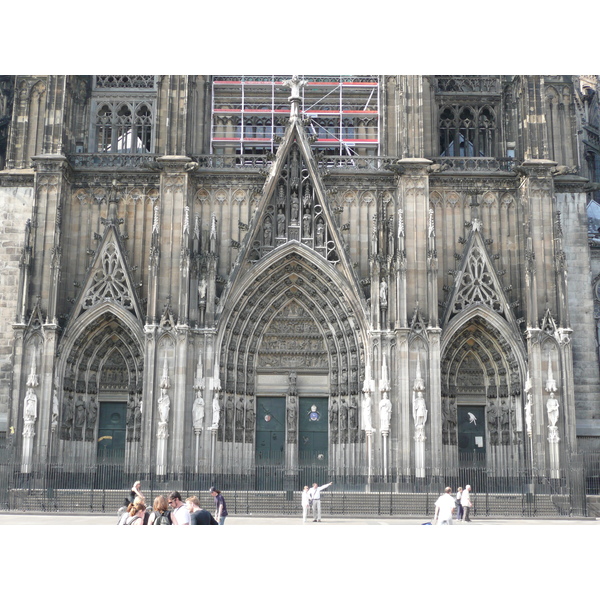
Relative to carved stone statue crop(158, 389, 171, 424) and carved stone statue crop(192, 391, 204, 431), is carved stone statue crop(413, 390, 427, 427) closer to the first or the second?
carved stone statue crop(192, 391, 204, 431)

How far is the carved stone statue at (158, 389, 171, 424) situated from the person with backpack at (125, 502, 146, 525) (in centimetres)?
1636

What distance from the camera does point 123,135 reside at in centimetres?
3256

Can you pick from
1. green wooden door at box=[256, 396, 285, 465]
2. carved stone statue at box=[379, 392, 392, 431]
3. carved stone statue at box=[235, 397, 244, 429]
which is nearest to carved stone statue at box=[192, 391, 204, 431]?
carved stone statue at box=[235, 397, 244, 429]

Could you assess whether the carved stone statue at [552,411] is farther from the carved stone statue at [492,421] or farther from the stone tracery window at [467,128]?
the stone tracery window at [467,128]

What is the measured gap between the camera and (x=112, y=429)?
3036 centimetres

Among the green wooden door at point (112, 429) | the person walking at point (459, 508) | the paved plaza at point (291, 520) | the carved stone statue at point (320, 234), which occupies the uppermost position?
the carved stone statue at point (320, 234)

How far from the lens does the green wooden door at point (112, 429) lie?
98.7 feet

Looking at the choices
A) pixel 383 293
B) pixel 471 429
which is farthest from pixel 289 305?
pixel 471 429

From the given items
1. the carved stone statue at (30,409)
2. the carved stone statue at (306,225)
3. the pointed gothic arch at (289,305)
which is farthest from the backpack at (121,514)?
the carved stone statue at (306,225)

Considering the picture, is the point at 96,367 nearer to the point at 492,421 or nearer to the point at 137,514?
the point at 492,421

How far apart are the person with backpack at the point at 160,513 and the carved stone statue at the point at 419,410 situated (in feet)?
57.3

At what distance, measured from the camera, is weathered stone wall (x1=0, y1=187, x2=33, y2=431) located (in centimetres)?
3056

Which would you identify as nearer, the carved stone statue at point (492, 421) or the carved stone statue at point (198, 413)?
the carved stone statue at point (198, 413)
